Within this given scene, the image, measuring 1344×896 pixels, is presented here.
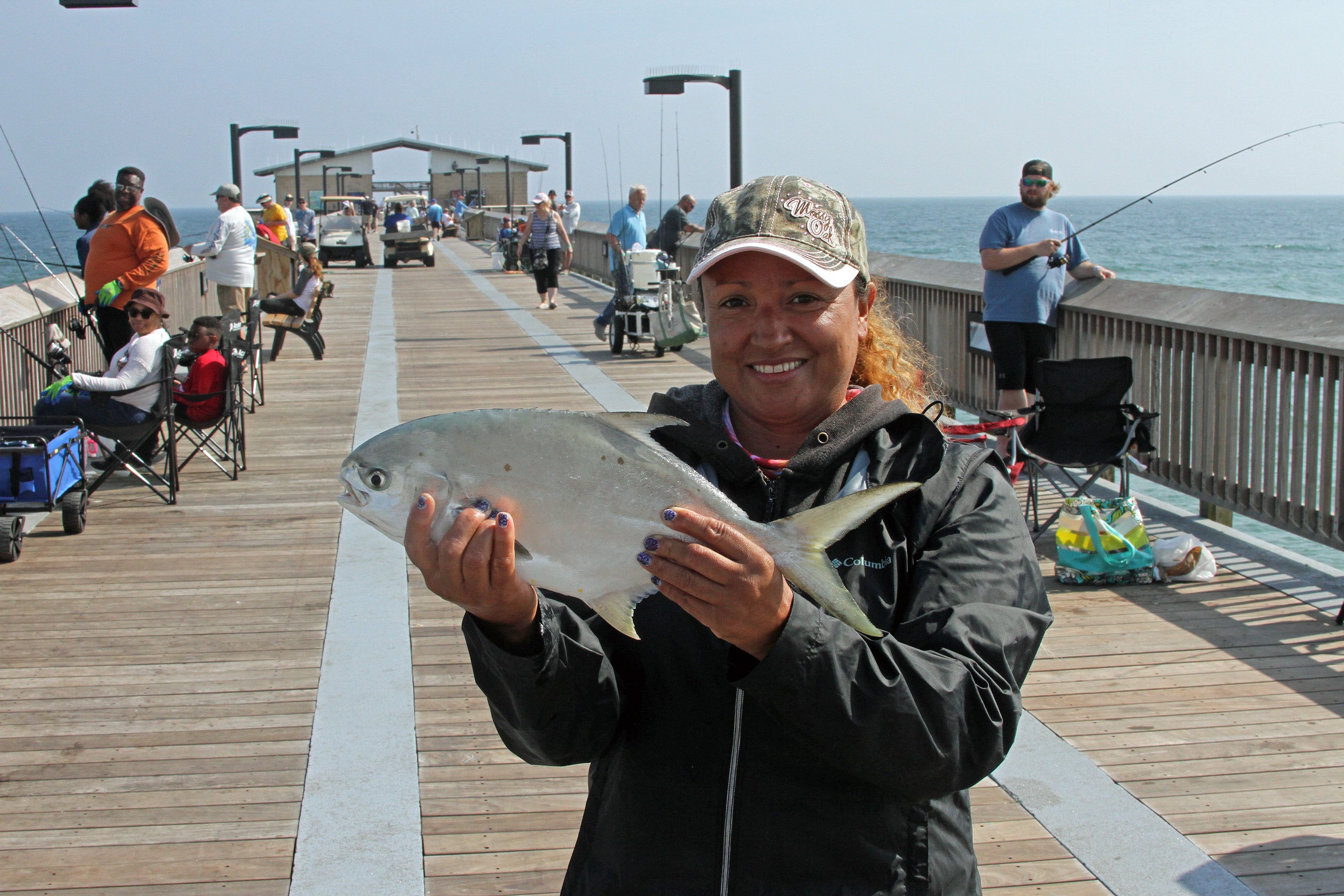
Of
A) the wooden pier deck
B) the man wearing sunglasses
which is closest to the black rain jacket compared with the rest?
the wooden pier deck

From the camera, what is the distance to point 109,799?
3.90 metres

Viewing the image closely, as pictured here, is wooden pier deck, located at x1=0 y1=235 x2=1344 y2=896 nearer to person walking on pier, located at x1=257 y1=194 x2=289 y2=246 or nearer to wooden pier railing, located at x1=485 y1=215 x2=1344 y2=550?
wooden pier railing, located at x1=485 y1=215 x2=1344 y2=550

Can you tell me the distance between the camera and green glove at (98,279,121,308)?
955cm

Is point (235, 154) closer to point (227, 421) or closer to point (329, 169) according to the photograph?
point (227, 421)

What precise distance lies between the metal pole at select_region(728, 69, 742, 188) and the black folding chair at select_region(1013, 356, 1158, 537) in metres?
9.51

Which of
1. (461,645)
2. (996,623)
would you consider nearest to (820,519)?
(996,623)

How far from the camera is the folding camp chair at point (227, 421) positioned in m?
8.55

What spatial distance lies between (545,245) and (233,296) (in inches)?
292

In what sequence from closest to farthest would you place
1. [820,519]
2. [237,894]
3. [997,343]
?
[820,519] → [237,894] → [997,343]

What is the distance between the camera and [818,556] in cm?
159

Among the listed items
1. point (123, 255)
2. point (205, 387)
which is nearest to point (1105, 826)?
point (205, 387)

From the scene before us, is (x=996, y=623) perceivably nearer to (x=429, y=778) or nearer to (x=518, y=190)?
(x=429, y=778)

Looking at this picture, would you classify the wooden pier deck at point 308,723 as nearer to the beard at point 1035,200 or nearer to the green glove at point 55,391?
the green glove at point 55,391

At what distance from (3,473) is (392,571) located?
2.27 m
